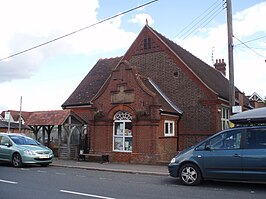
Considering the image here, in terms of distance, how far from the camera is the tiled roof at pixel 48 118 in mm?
21292

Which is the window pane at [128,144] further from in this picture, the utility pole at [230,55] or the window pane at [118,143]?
the utility pole at [230,55]

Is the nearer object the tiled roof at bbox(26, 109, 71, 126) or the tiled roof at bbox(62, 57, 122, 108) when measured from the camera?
the tiled roof at bbox(26, 109, 71, 126)

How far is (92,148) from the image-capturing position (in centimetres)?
2094

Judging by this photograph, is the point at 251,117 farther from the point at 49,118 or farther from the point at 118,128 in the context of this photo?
the point at 49,118

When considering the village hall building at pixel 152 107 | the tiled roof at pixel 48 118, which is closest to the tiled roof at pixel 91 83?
the village hall building at pixel 152 107

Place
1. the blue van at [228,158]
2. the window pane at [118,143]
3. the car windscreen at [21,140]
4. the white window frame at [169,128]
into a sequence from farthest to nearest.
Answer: the white window frame at [169,128]
the window pane at [118,143]
the car windscreen at [21,140]
the blue van at [228,158]

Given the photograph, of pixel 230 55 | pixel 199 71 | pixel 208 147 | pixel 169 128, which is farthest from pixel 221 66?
pixel 208 147

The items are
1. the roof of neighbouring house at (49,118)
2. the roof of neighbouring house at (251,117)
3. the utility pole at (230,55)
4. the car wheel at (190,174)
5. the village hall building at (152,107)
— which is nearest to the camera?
the car wheel at (190,174)

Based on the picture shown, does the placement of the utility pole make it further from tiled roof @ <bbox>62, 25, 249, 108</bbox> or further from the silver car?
tiled roof @ <bbox>62, 25, 249, 108</bbox>

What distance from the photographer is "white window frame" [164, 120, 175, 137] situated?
20.2m

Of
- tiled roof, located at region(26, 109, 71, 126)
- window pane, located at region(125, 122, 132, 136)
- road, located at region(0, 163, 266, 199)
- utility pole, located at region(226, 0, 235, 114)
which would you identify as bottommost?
road, located at region(0, 163, 266, 199)

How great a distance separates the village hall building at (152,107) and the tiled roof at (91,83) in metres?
3.88

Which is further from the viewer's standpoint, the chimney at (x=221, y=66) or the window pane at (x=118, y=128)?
the chimney at (x=221, y=66)

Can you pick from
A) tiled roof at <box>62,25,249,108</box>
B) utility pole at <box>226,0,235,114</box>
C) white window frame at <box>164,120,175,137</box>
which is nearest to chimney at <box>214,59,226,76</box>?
tiled roof at <box>62,25,249,108</box>
